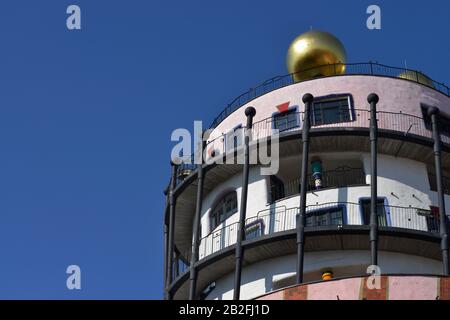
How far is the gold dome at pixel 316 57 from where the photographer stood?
34562mm

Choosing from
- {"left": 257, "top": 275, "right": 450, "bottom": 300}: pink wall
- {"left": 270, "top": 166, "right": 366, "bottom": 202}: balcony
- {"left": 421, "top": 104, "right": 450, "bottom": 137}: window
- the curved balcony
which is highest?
{"left": 421, "top": 104, "right": 450, "bottom": 137}: window

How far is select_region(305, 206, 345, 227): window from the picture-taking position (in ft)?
98.0

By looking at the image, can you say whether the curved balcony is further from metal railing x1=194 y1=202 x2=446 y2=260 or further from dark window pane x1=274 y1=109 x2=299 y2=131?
dark window pane x1=274 y1=109 x2=299 y2=131

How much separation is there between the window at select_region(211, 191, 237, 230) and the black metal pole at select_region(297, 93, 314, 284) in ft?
11.2

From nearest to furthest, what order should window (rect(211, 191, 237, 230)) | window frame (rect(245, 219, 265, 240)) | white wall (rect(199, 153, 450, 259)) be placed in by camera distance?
white wall (rect(199, 153, 450, 259)), window frame (rect(245, 219, 265, 240)), window (rect(211, 191, 237, 230))

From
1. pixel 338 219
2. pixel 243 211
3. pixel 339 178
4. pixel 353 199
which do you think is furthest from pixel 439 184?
pixel 243 211

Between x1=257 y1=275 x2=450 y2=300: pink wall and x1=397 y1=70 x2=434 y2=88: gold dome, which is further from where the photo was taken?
x1=397 y1=70 x2=434 y2=88: gold dome

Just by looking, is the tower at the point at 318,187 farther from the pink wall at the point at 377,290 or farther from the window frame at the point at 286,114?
the pink wall at the point at 377,290

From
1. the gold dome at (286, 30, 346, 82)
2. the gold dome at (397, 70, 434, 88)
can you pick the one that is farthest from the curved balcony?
the gold dome at (397, 70, 434, 88)

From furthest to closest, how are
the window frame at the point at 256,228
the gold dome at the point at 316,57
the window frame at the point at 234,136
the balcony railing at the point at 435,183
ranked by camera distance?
the gold dome at the point at 316,57 < the window frame at the point at 234,136 < the balcony railing at the point at 435,183 < the window frame at the point at 256,228

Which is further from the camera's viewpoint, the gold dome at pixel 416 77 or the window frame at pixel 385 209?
the gold dome at pixel 416 77

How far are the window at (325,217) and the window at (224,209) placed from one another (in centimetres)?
300

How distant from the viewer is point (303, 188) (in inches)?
1157

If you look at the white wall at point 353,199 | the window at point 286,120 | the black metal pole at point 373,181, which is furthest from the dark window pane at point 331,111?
the black metal pole at point 373,181
